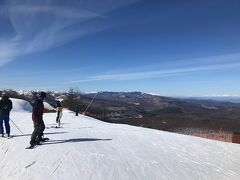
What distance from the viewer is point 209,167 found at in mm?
11727

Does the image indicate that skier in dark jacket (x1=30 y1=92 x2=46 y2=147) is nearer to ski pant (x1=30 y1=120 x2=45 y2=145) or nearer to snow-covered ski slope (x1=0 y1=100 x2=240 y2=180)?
ski pant (x1=30 y1=120 x2=45 y2=145)

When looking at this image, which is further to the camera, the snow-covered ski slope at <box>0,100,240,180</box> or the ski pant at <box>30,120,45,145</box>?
the ski pant at <box>30,120,45,145</box>

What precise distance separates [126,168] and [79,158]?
6.10 ft

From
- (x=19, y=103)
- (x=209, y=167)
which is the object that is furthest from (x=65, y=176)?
(x=19, y=103)

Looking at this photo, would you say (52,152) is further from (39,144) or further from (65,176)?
(65,176)

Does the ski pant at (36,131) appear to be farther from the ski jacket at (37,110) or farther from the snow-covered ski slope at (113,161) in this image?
the snow-covered ski slope at (113,161)

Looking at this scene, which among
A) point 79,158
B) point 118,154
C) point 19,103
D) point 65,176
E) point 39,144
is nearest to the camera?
point 65,176

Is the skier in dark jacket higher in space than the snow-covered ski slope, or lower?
higher

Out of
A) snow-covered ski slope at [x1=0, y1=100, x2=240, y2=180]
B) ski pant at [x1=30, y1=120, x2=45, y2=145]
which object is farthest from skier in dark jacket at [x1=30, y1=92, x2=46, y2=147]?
snow-covered ski slope at [x1=0, y1=100, x2=240, y2=180]

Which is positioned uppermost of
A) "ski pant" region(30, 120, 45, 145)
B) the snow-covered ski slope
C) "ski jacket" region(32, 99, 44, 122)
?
"ski jacket" region(32, 99, 44, 122)

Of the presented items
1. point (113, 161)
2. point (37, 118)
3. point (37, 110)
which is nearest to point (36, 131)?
point (37, 118)

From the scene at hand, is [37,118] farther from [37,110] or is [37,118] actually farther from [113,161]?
[113,161]

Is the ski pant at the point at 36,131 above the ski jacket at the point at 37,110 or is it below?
below

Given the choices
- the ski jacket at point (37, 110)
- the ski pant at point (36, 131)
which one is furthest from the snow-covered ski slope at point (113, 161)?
the ski jacket at point (37, 110)
